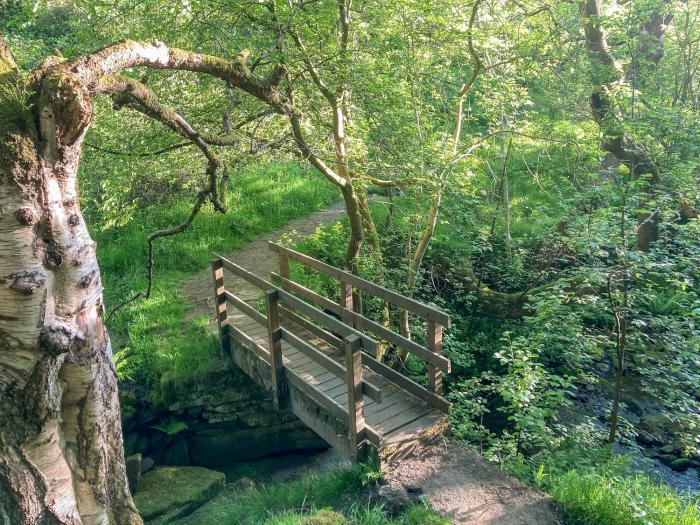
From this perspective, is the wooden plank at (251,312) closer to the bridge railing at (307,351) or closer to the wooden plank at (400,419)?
the bridge railing at (307,351)

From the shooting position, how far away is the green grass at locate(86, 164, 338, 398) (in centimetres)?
761

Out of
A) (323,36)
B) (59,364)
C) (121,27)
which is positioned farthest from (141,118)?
(59,364)

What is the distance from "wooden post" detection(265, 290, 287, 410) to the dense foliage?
1590mm

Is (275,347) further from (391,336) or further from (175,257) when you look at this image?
(175,257)

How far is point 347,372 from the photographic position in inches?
205

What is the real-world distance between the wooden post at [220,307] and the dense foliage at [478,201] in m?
0.40

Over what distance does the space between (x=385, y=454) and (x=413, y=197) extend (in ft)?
14.3

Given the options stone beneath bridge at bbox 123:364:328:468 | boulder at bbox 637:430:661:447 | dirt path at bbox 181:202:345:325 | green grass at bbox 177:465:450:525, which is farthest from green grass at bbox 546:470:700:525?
dirt path at bbox 181:202:345:325

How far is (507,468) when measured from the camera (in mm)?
5141

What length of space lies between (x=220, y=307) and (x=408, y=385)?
306 centimetres

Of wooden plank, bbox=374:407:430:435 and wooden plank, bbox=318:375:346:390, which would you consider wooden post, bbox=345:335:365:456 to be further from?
wooden plank, bbox=318:375:346:390

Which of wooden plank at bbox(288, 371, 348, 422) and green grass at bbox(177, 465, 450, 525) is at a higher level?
wooden plank at bbox(288, 371, 348, 422)

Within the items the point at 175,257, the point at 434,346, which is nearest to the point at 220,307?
the point at 434,346

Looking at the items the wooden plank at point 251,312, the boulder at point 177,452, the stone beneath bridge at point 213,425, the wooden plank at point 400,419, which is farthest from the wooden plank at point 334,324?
the boulder at point 177,452
